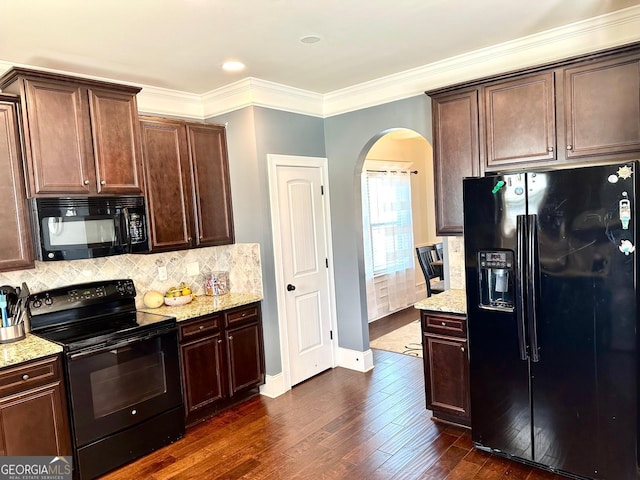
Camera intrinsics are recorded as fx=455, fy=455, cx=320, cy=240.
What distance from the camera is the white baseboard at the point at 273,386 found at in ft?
13.0

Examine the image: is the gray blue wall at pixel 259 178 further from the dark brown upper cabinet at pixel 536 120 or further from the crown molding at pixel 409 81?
the dark brown upper cabinet at pixel 536 120

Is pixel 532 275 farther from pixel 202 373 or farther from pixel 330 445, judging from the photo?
pixel 202 373

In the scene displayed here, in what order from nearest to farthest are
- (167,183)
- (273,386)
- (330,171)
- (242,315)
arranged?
(167,183)
(242,315)
(273,386)
(330,171)

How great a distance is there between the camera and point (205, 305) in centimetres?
369

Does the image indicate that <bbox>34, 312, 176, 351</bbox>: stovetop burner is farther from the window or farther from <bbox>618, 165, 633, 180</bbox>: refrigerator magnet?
the window

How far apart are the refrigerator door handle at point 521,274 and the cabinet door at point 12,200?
2.98m

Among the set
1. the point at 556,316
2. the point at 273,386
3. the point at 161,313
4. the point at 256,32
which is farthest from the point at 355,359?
the point at 256,32

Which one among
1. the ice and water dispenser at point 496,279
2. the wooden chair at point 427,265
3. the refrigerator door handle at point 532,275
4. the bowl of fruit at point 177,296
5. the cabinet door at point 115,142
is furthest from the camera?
the wooden chair at point 427,265

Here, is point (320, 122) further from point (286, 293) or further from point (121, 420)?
point (121, 420)

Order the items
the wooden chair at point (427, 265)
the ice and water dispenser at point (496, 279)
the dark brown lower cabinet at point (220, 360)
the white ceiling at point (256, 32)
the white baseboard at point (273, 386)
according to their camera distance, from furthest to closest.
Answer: the wooden chair at point (427, 265) → the white baseboard at point (273, 386) → the dark brown lower cabinet at point (220, 360) → the ice and water dispenser at point (496, 279) → the white ceiling at point (256, 32)

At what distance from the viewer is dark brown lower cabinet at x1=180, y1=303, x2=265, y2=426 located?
11.3 ft

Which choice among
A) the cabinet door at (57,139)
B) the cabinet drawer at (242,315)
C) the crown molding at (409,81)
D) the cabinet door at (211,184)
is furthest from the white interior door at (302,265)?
the cabinet door at (57,139)

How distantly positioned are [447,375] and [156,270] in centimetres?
246

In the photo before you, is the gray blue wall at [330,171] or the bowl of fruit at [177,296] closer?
the bowl of fruit at [177,296]
